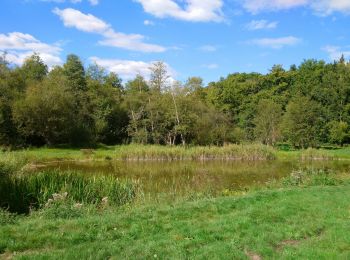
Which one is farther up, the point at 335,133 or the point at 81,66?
the point at 81,66

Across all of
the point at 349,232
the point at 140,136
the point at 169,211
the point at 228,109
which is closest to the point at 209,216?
the point at 169,211

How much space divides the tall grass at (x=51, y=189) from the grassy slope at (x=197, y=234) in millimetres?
3533

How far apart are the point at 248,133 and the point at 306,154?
1902 centimetres

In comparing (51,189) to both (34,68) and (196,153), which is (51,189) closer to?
(196,153)

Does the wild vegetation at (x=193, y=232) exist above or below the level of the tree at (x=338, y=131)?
below

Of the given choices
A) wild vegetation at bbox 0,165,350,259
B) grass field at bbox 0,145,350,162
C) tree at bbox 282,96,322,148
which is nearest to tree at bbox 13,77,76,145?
grass field at bbox 0,145,350,162

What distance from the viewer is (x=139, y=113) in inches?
2088

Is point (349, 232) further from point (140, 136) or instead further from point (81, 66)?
point (81, 66)

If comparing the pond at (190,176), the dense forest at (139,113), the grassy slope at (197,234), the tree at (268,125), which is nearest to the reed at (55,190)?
the pond at (190,176)

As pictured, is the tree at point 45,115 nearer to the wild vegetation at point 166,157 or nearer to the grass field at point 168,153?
the wild vegetation at point 166,157

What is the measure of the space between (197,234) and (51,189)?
776 cm

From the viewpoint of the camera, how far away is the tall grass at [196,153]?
127ft

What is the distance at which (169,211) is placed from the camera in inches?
408

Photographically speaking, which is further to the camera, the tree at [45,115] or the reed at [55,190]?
the tree at [45,115]
